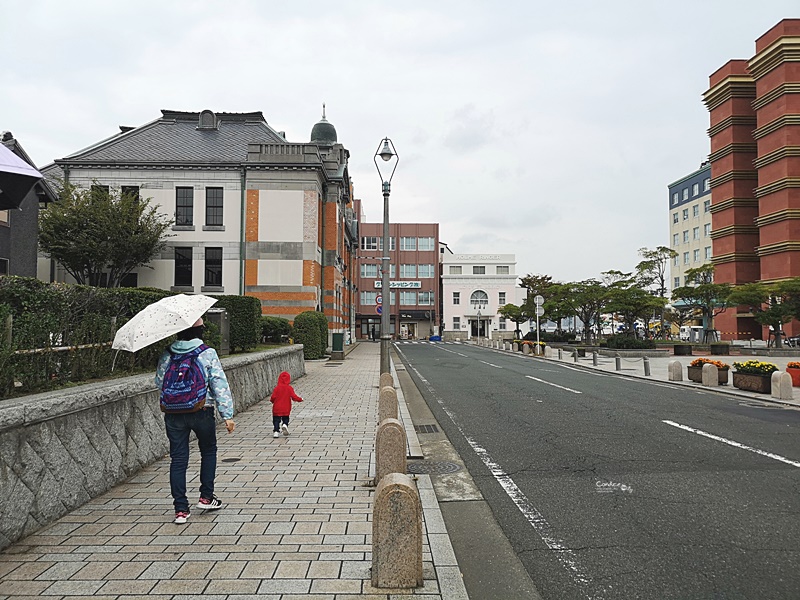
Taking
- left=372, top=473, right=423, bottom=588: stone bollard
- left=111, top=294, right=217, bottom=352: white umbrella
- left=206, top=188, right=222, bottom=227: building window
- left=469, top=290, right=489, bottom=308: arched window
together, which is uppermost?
left=206, top=188, right=222, bottom=227: building window

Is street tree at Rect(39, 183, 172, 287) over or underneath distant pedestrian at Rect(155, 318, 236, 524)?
over

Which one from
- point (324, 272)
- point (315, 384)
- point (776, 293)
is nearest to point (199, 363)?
point (315, 384)

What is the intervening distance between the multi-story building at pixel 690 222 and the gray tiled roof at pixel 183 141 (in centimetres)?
6728

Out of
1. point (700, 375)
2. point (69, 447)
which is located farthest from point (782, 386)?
point (69, 447)

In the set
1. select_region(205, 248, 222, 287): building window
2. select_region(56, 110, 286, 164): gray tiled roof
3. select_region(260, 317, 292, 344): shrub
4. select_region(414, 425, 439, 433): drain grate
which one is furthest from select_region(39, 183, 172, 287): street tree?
select_region(414, 425, 439, 433): drain grate

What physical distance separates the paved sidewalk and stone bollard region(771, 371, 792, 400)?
12.1 meters

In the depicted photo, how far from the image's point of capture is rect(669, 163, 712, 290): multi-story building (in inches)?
3211

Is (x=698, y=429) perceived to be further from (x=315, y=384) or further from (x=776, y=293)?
(x=776, y=293)

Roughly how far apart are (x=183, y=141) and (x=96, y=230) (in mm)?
8783

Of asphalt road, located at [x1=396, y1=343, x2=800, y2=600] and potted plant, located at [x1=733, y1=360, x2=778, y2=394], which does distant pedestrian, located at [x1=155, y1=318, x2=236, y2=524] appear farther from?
potted plant, located at [x1=733, y1=360, x2=778, y2=394]

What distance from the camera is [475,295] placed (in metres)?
86.1

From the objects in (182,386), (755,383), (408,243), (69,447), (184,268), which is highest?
(408,243)

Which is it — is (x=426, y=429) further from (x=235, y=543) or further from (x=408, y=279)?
(x=408, y=279)

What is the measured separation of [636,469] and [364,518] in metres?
3.92
